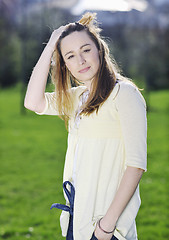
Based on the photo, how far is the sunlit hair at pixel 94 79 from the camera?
1513 mm

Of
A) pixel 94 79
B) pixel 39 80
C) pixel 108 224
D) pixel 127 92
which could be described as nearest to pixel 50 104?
pixel 39 80

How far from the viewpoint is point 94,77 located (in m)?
1.60

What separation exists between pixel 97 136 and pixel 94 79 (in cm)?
28

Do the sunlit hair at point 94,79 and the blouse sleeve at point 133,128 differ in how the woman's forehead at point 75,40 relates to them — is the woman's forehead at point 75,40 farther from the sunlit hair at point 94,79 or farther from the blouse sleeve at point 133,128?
the blouse sleeve at point 133,128

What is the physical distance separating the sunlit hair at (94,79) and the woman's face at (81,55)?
0.02 meters

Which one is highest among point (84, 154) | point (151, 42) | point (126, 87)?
point (126, 87)

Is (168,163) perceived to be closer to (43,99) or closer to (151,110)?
(43,99)

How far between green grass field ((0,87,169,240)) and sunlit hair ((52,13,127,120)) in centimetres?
216

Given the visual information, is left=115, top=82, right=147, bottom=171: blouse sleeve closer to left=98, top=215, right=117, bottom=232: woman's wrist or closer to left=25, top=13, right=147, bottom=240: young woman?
left=25, top=13, right=147, bottom=240: young woman

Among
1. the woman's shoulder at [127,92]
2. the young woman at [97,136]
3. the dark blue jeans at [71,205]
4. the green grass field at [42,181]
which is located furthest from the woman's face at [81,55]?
the green grass field at [42,181]

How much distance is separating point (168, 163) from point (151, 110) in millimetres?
6316

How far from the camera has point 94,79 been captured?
1601 millimetres

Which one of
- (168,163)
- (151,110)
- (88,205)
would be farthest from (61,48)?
(151,110)

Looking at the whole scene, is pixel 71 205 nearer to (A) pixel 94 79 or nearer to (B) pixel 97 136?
(B) pixel 97 136
